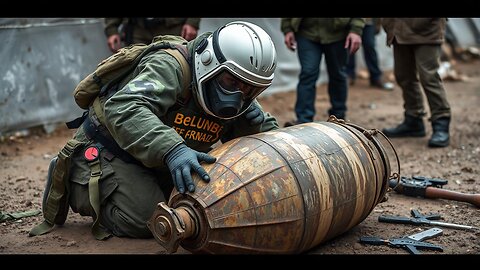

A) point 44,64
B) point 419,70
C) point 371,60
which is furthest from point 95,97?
point 371,60

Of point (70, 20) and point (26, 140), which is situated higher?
point (70, 20)

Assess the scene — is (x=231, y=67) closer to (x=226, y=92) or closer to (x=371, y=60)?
(x=226, y=92)

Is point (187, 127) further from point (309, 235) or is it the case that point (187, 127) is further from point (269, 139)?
point (309, 235)

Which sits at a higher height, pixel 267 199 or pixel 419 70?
pixel 267 199

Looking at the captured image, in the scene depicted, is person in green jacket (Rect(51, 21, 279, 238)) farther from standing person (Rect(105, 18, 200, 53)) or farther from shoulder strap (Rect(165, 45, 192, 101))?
standing person (Rect(105, 18, 200, 53))

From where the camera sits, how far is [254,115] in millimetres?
3955

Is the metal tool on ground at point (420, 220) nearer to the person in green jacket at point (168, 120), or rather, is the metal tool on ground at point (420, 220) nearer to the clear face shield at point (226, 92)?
the person in green jacket at point (168, 120)

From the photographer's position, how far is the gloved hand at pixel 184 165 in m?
3.17

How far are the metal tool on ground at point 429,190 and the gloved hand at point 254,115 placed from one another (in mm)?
1092

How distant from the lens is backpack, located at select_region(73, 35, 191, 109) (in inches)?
145

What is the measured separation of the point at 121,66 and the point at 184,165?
0.88 meters

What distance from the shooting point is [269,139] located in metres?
3.39

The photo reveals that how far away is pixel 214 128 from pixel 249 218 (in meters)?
0.89
